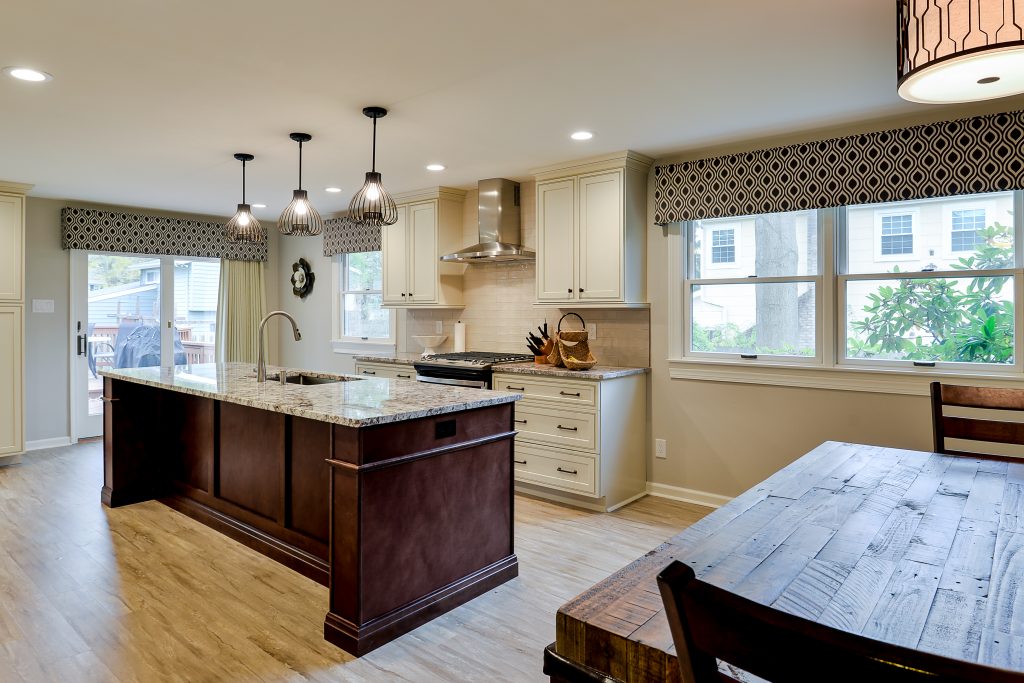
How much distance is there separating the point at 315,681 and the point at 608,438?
235 cm

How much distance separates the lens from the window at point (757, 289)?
3.86 metres

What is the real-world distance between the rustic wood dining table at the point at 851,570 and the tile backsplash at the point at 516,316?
109 inches

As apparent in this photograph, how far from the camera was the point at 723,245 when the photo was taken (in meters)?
4.20

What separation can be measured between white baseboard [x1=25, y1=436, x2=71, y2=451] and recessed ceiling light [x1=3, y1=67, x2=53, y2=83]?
4141 millimetres

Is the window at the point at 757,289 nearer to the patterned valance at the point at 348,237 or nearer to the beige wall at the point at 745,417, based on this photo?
the beige wall at the point at 745,417

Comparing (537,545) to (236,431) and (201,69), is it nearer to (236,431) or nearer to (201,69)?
(236,431)

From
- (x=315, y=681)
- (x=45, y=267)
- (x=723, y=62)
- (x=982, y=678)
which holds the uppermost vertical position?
(x=723, y=62)

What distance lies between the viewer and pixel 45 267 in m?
5.87

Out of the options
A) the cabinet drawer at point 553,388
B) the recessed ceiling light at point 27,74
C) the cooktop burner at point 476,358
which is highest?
the recessed ceiling light at point 27,74

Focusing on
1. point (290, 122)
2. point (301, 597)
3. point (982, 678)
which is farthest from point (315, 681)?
point (290, 122)

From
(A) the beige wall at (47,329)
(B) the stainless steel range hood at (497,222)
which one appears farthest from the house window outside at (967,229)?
(A) the beige wall at (47,329)

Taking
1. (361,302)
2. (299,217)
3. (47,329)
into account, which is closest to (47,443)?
(47,329)

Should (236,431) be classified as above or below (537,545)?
above

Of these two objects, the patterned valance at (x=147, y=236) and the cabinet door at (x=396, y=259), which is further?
the patterned valance at (x=147, y=236)
